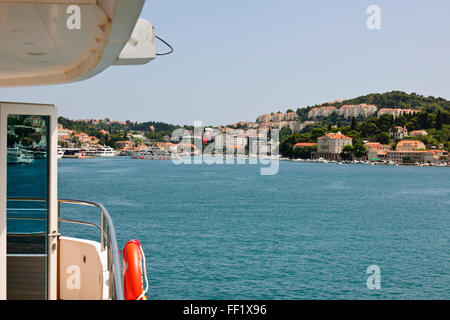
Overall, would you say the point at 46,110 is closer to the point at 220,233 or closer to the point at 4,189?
the point at 4,189

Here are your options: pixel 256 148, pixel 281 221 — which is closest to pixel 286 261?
pixel 281 221

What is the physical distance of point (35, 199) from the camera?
118 inches

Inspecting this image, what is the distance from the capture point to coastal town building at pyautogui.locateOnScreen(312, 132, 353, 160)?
105 meters

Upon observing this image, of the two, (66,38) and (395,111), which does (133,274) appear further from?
(395,111)

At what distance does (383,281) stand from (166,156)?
9735 cm

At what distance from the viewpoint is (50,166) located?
9.84ft

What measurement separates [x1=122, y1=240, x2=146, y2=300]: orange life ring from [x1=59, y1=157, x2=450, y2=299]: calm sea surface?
11.4 meters

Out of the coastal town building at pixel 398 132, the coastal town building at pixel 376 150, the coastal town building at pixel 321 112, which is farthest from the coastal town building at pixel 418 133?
the coastal town building at pixel 321 112

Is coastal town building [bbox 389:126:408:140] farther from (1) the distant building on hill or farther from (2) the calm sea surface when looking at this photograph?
(2) the calm sea surface

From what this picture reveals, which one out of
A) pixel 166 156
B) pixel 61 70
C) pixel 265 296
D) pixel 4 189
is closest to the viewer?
pixel 4 189

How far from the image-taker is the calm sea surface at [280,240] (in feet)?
52.1

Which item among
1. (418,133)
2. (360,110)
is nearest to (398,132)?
(418,133)

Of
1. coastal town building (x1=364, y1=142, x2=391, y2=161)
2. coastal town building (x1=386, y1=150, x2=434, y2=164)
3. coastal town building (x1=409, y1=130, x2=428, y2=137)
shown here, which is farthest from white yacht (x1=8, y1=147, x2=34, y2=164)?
coastal town building (x1=409, y1=130, x2=428, y2=137)

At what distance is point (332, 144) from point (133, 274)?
10571 centimetres
